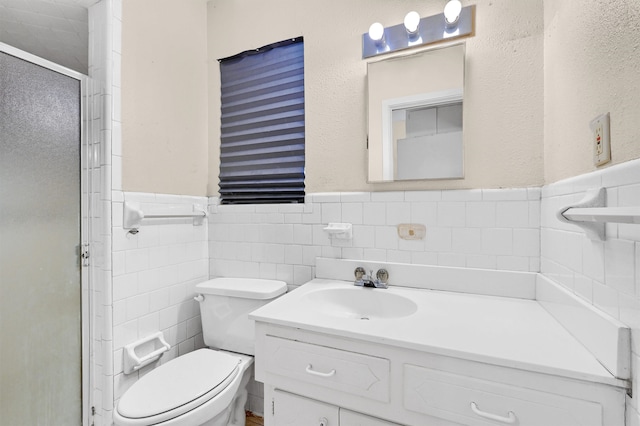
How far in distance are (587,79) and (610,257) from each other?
0.53 m

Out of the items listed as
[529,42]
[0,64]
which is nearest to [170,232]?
[0,64]

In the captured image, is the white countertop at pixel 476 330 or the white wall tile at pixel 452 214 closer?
the white countertop at pixel 476 330

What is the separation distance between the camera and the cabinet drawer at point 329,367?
0.89m

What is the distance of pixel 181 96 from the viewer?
168 centimetres

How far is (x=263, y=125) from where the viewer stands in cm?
173

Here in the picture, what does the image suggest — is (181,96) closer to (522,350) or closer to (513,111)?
(513,111)

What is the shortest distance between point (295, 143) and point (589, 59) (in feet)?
4.07

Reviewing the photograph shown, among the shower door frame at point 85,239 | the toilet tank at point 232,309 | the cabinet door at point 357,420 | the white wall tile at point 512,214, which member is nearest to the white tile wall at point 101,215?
the shower door frame at point 85,239

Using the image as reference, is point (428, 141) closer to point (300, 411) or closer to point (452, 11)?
point (452, 11)

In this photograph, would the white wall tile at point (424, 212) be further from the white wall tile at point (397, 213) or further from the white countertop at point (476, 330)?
the white countertop at point (476, 330)

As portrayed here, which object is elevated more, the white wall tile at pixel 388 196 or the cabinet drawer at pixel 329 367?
the white wall tile at pixel 388 196

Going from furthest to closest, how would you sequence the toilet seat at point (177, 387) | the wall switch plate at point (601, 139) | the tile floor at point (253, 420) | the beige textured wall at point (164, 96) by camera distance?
the tile floor at point (253, 420) → the beige textured wall at point (164, 96) → the toilet seat at point (177, 387) → the wall switch plate at point (601, 139)

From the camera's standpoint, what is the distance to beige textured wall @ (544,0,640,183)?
65cm

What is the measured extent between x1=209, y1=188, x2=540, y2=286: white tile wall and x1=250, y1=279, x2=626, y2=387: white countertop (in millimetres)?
206
